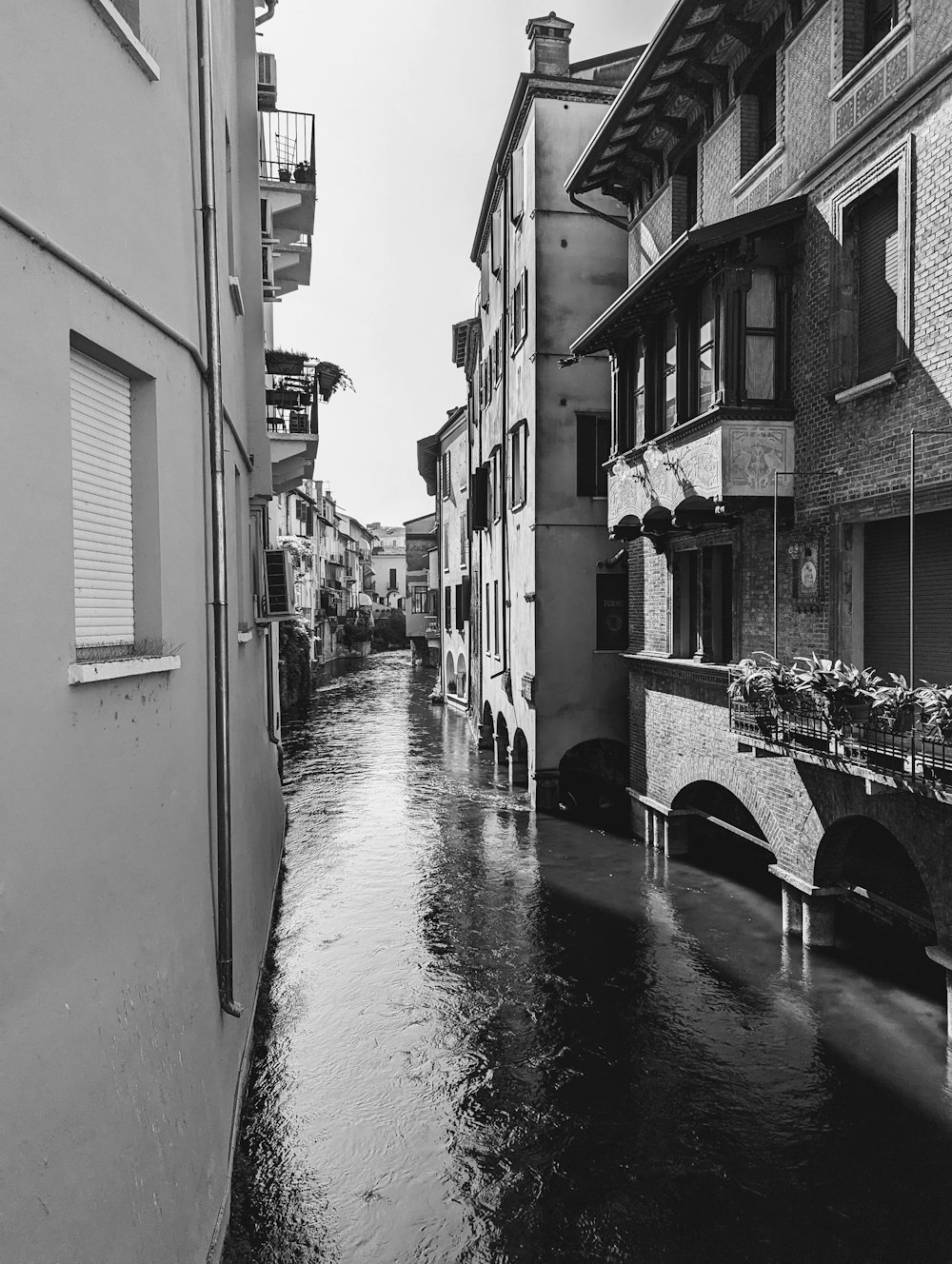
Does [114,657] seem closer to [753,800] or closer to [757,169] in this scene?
[753,800]

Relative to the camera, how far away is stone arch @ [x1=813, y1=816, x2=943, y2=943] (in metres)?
10.6

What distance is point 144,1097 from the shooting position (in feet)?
15.0

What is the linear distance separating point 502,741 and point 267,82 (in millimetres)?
17604

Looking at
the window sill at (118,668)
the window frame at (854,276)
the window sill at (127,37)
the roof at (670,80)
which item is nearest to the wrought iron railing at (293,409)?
the roof at (670,80)

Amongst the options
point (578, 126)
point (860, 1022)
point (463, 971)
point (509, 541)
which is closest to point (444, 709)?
point (509, 541)

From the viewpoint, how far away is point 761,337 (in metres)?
11.4

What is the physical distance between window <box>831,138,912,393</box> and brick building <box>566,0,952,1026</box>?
0.03m

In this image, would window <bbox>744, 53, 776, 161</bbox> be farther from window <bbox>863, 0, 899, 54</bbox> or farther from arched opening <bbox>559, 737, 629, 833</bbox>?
arched opening <bbox>559, 737, 629, 833</bbox>

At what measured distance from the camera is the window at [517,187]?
68.8ft

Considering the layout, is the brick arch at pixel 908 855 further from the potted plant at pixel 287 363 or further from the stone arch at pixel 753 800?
the potted plant at pixel 287 363

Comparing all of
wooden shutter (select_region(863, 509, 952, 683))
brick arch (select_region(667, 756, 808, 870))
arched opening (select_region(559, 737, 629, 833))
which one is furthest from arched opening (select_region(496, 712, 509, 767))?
wooden shutter (select_region(863, 509, 952, 683))

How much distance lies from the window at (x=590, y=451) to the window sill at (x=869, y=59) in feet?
31.5

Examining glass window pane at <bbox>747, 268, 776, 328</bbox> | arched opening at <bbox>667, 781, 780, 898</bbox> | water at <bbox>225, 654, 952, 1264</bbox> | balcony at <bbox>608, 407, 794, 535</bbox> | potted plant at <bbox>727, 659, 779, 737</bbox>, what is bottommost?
water at <bbox>225, 654, 952, 1264</bbox>

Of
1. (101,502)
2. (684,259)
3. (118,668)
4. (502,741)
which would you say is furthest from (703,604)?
(502,741)
